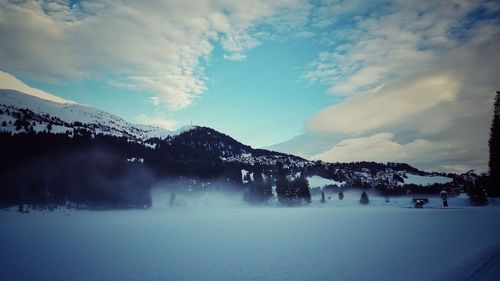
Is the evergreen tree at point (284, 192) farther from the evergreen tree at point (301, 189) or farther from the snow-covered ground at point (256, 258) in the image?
the snow-covered ground at point (256, 258)

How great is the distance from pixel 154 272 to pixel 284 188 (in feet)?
445

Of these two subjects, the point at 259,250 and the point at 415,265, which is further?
the point at 259,250

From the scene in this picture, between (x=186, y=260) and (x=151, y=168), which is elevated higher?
(x=151, y=168)

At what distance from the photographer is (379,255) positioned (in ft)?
78.0

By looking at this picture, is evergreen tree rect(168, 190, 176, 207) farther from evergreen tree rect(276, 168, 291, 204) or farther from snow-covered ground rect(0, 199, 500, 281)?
snow-covered ground rect(0, 199, 500, 281)

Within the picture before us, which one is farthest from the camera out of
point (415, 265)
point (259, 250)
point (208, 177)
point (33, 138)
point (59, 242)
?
point (208, 177)

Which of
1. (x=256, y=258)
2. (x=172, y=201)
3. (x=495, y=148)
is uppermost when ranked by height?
(x=495, y=148)

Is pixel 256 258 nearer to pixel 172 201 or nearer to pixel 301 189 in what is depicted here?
pixel 172 201

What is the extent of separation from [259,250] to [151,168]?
127 m

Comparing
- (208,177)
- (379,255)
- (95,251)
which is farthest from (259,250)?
(208,177)

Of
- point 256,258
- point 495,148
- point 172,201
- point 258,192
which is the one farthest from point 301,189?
point 256,258

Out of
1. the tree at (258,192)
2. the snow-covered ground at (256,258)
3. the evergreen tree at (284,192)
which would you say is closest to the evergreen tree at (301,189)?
the evergreen tree at (284,192)

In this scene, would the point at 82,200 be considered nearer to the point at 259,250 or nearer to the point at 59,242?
the point at 59,242

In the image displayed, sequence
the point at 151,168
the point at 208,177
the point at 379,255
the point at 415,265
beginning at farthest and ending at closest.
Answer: the point at 208,177 < the point at 151,168 < the point at 379,255 < the point at 415,265
